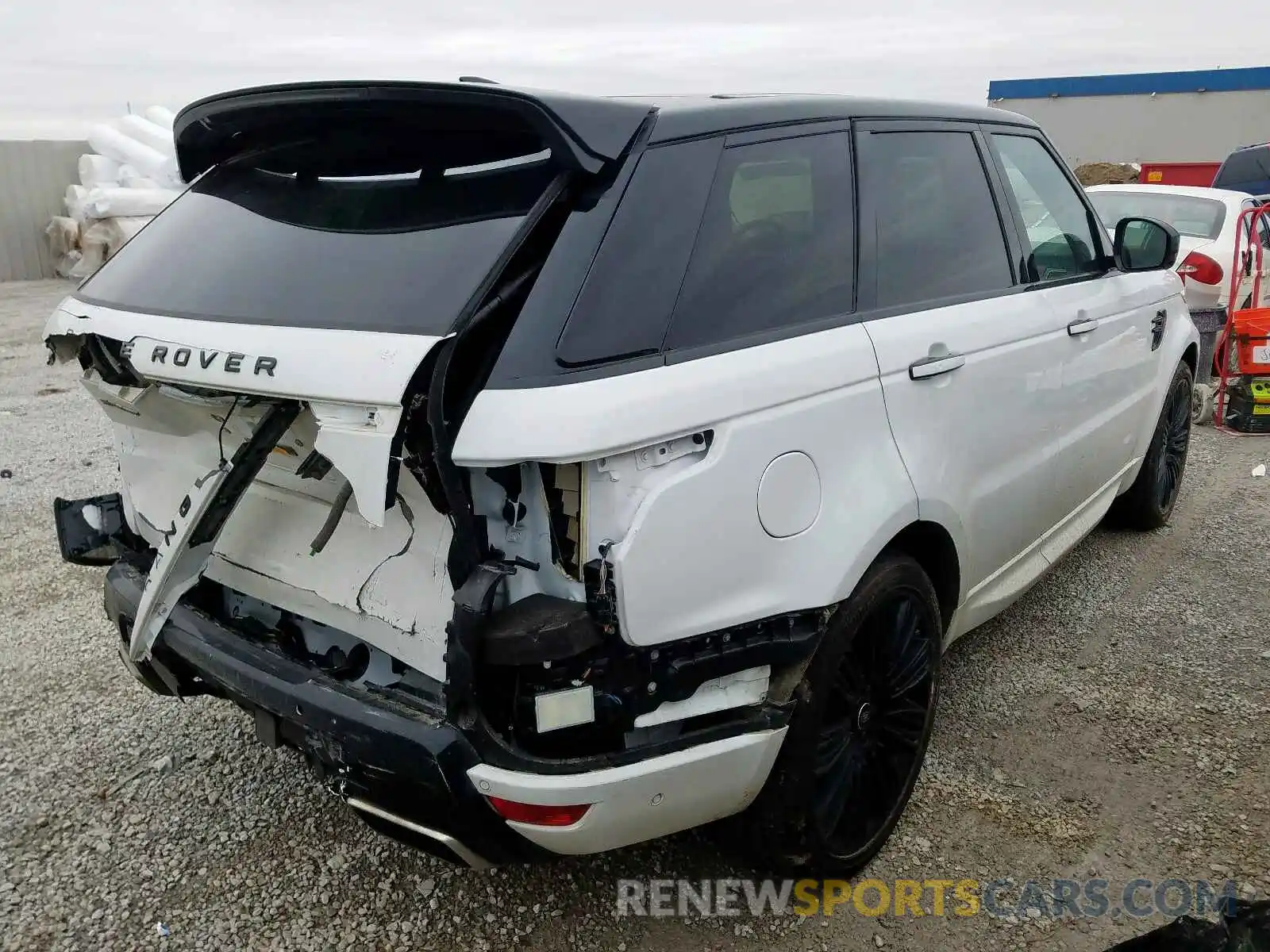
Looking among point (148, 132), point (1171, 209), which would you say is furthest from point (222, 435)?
point (148, 132)

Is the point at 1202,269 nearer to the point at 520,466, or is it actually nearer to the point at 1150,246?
the point at 1150,246

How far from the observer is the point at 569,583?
1.88 meters

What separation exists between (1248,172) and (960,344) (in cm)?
1367

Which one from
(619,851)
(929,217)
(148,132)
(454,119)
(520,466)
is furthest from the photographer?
(148,132)

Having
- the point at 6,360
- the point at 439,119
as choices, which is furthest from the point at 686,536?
the point at 6,360

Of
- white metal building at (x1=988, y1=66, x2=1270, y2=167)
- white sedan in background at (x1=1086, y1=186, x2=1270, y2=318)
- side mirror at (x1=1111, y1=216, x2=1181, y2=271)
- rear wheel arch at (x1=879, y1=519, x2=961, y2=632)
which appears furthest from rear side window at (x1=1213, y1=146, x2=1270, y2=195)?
rear wheel arch at (x1=879, y1=519, x2=961, y2=632)

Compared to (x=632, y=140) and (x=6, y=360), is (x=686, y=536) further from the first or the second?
(x=6, y=360)

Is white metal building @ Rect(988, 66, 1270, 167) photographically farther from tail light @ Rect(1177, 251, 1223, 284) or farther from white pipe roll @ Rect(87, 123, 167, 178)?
white pipe roll @ Rect(87, 123, 167, 178)

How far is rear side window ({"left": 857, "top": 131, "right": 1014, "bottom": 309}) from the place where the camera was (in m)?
2.60

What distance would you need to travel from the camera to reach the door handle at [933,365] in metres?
2.47

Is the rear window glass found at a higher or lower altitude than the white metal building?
higher

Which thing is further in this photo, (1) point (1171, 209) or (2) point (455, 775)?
(1) point (1171, 209)

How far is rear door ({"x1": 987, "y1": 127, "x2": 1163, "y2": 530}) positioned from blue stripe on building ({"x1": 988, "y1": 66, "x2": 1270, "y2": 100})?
20910 mm

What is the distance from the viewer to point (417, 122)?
2156 mm
